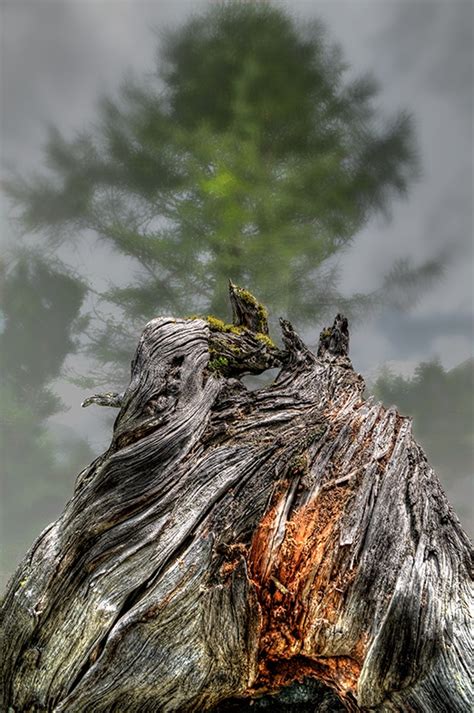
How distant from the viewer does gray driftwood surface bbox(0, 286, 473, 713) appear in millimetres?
2713

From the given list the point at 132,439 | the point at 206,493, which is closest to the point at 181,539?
the point at 206,493

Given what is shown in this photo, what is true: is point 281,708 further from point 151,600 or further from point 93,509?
point 93,509

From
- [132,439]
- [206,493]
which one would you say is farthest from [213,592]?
[132,439]

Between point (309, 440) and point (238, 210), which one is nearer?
point (309, 440)

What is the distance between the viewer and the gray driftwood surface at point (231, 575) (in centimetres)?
271

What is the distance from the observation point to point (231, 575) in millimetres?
2889

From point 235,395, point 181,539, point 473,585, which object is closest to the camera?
point 181,539

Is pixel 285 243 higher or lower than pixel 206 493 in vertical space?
higher

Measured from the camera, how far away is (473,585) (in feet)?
10.7

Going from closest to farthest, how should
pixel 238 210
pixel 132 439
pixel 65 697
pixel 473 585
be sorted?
pixel 65 697
pixel 473 585
pixel 132 439
pixel 238 210

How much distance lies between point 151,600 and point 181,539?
1.41 ft

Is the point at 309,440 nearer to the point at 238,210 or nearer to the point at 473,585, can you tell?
the point at 473,585

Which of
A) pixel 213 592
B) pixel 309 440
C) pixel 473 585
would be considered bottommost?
pixel 473 585

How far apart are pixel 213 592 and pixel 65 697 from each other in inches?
43.0
